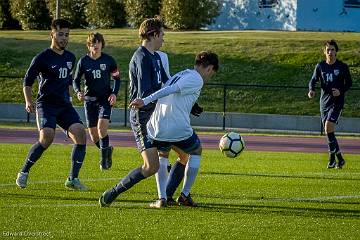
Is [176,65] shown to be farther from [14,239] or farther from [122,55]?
[14,239]

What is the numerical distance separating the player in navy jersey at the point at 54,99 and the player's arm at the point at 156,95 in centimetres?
248

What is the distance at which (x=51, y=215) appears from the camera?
10469 mm

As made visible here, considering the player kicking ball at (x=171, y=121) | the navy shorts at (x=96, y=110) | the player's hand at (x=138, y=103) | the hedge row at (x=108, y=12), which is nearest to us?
the player's hand at (x=138, y=103)

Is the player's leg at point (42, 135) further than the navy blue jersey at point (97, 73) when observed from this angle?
No

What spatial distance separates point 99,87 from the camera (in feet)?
53.5

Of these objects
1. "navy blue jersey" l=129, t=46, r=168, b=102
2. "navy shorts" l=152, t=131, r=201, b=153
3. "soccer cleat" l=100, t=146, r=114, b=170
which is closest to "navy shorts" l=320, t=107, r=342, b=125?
"soccer cleat" l=100, t=146, r=114, b=170

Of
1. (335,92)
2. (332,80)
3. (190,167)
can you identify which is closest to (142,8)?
(332,80)

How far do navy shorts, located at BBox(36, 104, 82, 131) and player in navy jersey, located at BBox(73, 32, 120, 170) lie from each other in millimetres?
2745

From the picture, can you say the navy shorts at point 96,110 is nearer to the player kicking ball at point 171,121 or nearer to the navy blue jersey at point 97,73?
the navy blue jersey at point 97,73

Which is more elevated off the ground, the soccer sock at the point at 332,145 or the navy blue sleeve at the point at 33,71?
the navy blue sleeve at the point at 33,71

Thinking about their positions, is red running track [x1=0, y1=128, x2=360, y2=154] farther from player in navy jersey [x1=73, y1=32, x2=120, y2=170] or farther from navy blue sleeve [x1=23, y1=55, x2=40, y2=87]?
navy blue sleeve [x1=23, y1=55, x2=40, y2=87]

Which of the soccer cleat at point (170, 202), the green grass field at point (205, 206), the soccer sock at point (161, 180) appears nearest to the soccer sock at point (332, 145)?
the green grass field at point (205, 206)

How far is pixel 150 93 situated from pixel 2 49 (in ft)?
112

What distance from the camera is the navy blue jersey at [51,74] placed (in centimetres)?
1280
